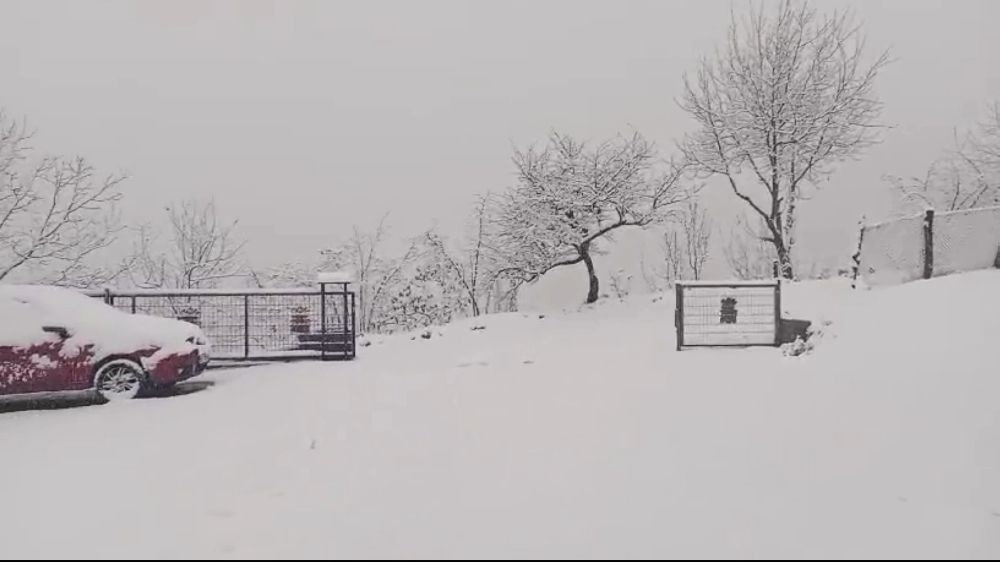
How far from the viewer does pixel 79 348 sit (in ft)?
26.3

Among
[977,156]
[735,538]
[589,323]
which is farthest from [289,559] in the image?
[977,156]

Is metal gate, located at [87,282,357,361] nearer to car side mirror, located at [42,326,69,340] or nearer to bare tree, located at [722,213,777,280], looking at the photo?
car side mirror, located at [42,326,69,340]

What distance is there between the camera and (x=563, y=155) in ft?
74.4

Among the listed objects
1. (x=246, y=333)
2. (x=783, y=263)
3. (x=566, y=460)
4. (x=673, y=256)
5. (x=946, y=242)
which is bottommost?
(x=566, y=460)

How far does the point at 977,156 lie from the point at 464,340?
2346cm

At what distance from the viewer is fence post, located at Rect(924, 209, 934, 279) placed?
1116 centimetres

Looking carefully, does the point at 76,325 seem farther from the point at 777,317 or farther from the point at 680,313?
the point at 777,317

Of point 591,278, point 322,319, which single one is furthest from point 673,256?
point 322,319

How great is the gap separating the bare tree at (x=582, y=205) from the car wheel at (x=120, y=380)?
14.4 m

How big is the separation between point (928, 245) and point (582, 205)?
10793mm

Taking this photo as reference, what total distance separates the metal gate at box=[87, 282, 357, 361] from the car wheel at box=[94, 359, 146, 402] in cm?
271

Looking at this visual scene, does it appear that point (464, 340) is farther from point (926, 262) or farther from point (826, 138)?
point (826, 138)

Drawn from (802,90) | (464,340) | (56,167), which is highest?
(802,90)

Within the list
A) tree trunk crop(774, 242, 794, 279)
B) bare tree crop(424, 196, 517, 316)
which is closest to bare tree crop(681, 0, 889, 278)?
tree trunk crop(774, 242, 794, 279)
